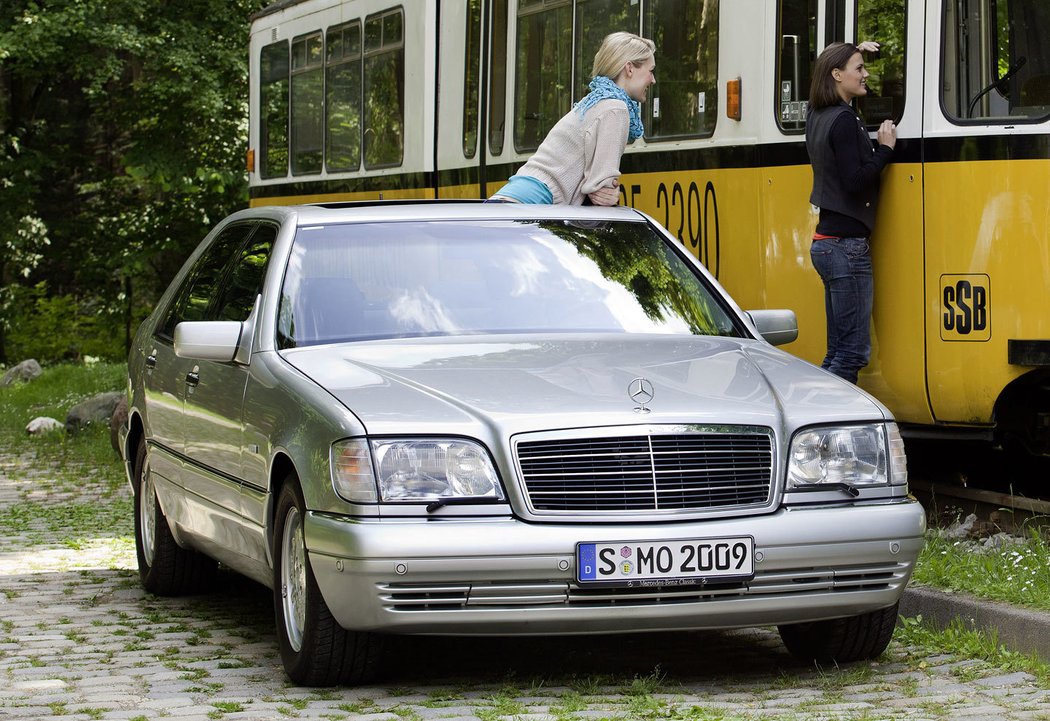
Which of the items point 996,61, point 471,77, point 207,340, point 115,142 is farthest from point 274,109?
point 115,142

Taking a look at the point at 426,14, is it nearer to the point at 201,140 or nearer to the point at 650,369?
the point at 650,369

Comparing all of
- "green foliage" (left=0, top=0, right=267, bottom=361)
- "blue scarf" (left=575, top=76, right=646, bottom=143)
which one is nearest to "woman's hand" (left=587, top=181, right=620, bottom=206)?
"blue scarf" (left=575, top=76, right=646, bottom=143)

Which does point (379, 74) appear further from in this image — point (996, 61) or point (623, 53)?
point (996, 61)

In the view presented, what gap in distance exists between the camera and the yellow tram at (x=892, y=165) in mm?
8680

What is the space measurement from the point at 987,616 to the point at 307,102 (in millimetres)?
12680

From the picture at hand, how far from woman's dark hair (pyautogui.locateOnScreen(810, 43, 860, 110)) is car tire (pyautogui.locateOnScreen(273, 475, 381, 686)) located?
13.2 feet

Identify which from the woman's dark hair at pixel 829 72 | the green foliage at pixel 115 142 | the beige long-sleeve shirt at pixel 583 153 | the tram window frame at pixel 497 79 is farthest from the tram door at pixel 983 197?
the green foliage at pixel 115 142

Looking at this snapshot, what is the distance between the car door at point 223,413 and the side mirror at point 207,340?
3.6 inches

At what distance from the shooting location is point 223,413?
271 inches

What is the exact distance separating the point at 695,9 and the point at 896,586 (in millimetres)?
5265

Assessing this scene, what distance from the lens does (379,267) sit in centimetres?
690

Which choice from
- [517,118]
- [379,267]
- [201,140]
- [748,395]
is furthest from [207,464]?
[201,140]

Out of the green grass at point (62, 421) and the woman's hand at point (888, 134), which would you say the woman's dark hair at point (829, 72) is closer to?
the woman's hand at point (888, 134)

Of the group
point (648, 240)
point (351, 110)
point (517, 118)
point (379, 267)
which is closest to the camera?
point (379, 267)
